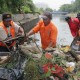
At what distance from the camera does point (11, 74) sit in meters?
5.64

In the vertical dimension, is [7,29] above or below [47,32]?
above

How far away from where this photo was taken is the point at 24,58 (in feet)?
21.4

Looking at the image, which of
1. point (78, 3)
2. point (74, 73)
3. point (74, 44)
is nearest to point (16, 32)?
point (74, 44)

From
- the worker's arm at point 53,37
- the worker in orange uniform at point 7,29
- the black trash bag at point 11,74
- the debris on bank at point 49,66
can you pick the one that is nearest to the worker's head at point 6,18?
the worker in orange uniform at point 7,29

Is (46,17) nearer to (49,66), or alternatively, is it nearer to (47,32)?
(47,32)

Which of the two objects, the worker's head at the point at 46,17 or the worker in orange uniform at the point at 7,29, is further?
the worker's head at the point at 46,17

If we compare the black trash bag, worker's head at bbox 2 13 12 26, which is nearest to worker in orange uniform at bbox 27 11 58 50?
worker's head at bbox 2 13 12 26

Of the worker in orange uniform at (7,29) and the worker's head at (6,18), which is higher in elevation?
the worker's head at (6,18)

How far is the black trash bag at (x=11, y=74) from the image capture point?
220 inches

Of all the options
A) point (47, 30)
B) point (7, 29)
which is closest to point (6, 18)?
point (7, 29)

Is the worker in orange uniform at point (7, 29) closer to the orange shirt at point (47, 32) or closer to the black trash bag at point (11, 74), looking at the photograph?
the orange shirt at point (47, 32)

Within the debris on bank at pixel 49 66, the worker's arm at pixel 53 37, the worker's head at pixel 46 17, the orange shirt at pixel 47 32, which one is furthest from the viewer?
the orange shirt at pixel 47 32

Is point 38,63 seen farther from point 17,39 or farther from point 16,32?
point 16,32

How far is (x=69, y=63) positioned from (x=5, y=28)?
2298 mm
